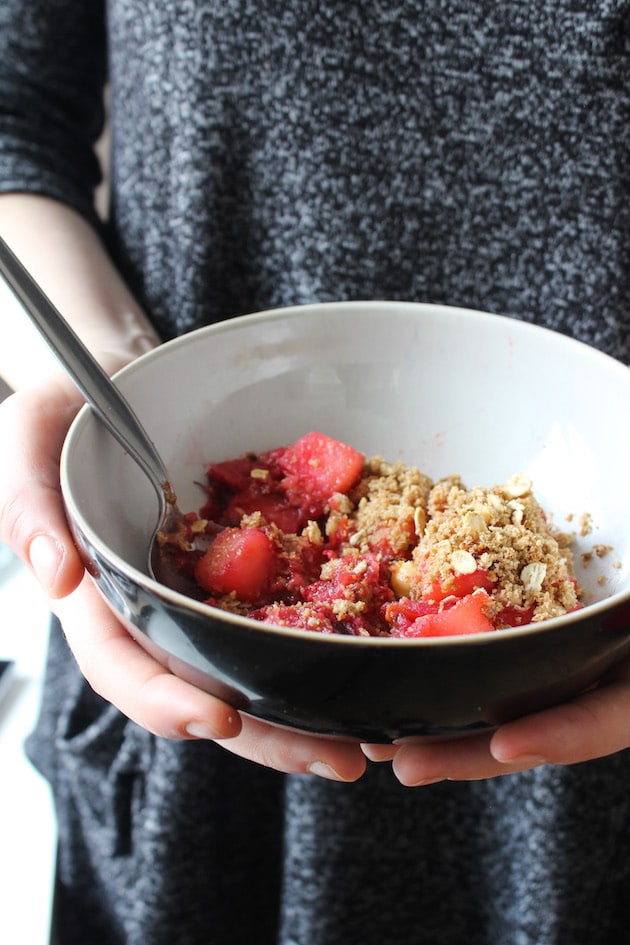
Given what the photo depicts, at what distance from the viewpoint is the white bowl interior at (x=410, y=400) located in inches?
27.9

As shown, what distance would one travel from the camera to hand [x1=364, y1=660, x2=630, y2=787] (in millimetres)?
537

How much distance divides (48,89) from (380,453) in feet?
2.04

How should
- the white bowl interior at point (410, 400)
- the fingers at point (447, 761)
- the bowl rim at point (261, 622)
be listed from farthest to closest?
the white bowl interior at point (410, 400) → the fingers at point (447, 761) → the bowl rim at point (261, 622)

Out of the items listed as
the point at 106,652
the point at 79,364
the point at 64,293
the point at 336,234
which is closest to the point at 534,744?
the point at 106,652

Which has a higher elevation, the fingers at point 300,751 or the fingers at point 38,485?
the fingers at point 38,485

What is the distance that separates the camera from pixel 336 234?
857 millimetres

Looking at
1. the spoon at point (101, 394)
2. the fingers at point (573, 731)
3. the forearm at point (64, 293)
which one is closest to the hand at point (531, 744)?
the fingers at point (573, 731)

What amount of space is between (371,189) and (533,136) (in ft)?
0.56

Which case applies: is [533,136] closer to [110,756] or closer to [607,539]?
[607,539]

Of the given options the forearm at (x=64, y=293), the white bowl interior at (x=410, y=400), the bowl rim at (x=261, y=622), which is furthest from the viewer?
the forearm at (x=64, y=293)

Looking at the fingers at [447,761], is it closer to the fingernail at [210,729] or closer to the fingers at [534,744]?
the fingers at [534,744]

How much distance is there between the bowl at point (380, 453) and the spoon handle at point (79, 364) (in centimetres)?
1

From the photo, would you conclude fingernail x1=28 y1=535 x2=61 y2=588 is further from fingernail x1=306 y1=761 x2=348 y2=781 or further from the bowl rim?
fingernail x1=306 y1=761 x2=348 y2=781

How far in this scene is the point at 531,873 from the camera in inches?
37.0
